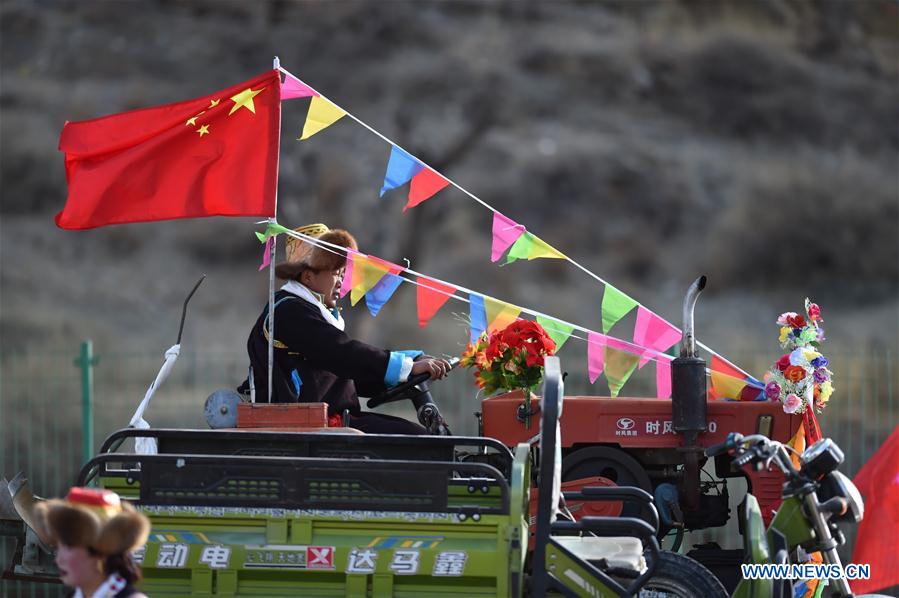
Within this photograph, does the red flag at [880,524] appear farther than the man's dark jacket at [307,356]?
No

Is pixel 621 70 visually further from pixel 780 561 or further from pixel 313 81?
pixel 780 561

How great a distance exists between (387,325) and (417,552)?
24.2 metres

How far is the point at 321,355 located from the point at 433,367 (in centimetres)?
58

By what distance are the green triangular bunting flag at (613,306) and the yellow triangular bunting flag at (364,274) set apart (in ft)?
4.39

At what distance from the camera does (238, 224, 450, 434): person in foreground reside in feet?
21.8

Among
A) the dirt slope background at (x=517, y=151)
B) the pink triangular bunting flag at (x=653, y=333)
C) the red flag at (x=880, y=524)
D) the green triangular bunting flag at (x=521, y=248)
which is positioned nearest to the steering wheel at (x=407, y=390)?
the green triangular bunting flag at (x=521, y=248)

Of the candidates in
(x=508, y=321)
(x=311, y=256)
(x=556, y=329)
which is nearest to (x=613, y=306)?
(x=556, y=329)

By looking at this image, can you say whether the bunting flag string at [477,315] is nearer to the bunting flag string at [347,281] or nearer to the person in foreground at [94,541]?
the bunting flag string at [347,281]

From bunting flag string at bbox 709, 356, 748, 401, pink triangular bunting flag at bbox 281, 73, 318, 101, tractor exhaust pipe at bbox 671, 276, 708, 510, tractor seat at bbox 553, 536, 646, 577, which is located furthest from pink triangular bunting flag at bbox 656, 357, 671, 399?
pink triangular bunting flag at bbox 281, 73, 318, 101

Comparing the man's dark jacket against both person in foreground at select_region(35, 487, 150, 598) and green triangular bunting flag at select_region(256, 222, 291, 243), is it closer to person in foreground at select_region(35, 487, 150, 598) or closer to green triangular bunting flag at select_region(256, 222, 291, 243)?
green triangular bunting flag at select_region(256, 222, 291, 243)

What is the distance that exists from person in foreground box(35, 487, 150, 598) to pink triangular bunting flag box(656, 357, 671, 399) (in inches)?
150

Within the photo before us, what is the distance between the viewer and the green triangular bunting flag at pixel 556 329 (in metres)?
7.21

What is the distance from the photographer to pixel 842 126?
3500 cm

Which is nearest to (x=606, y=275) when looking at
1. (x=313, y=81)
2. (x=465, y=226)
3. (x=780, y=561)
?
(x=465, y=226)
